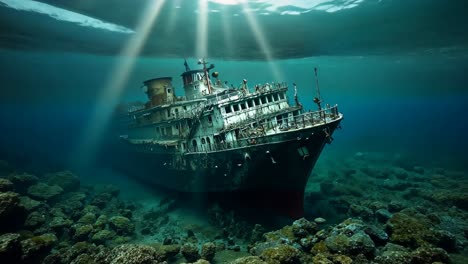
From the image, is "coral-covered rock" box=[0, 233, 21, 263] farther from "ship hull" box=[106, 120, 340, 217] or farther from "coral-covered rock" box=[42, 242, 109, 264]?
"ship hull" box=[106, 120, 340, 217]

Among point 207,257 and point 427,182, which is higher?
point 207,257

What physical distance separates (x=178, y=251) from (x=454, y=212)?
2191 cm

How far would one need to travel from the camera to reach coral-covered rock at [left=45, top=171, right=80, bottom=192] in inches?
1184

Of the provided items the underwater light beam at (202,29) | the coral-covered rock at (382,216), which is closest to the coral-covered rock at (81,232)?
the underwater light beam at (202,29)

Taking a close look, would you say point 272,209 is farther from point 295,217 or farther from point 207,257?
point 207,257

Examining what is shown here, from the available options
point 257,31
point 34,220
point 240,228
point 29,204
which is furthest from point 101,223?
point 257,31

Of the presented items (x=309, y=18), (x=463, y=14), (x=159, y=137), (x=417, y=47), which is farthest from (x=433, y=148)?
(x=159, y=137)

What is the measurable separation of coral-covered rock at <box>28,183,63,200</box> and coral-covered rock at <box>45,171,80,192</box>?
11.7 ft

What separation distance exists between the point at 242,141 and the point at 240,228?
6.78 m

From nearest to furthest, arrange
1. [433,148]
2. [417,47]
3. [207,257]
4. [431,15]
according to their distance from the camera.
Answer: [207,257], [431,15], [417,47], [433,148]

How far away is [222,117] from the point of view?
18781mm

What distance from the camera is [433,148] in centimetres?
5328

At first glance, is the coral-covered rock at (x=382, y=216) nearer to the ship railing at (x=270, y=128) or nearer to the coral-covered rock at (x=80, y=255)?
the ship railing at (x=270, y=128)

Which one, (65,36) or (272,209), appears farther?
(65,36)
